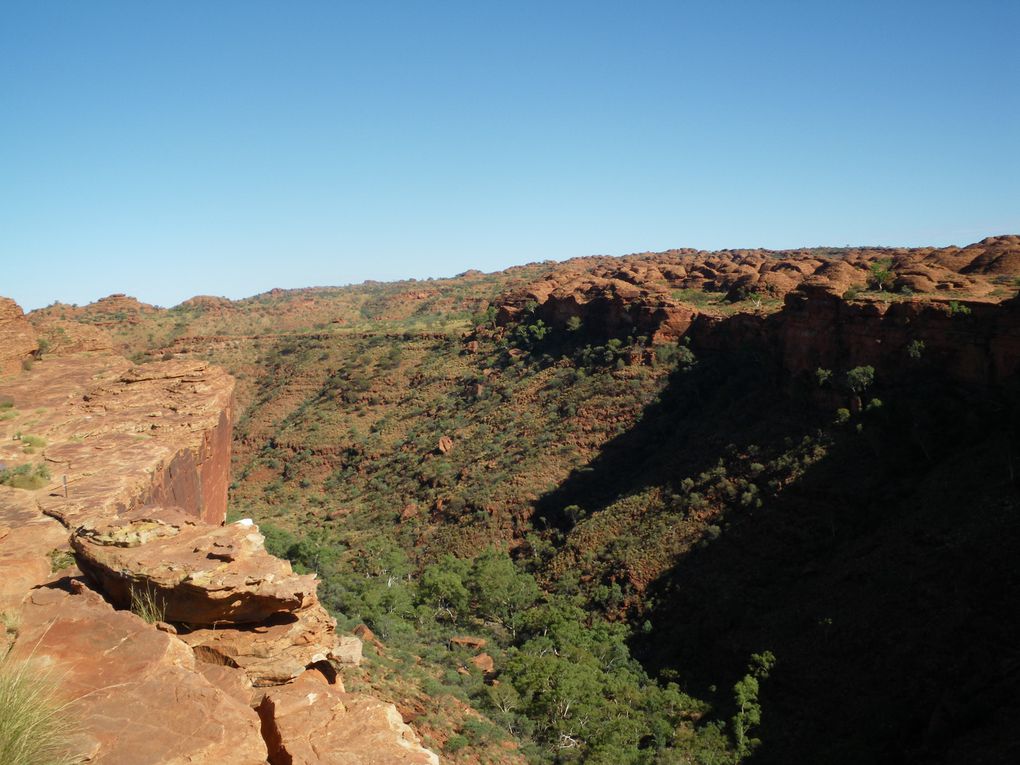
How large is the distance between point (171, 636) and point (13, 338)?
20489 millimetres

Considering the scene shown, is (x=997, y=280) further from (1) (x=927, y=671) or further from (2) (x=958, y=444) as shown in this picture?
(1) (x=927, y=671)

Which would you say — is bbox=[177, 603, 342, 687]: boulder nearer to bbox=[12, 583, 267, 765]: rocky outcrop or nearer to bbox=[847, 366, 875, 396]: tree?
bbox=[12, 583, 267, 765]: rocky outcrop

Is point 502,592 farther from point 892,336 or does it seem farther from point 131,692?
point 131,692

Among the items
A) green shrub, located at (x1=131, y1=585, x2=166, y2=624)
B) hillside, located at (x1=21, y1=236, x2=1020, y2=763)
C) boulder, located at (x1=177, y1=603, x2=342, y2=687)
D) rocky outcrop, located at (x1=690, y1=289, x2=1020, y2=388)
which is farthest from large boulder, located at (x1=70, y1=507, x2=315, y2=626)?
rocky outcrop, located at (x1=690, y1=289, x2=1020, y2=388)

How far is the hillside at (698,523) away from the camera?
57.3 feet

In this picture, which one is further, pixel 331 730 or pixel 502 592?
pixel 502 592

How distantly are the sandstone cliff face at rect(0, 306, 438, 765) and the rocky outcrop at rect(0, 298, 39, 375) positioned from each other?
10.9 metres

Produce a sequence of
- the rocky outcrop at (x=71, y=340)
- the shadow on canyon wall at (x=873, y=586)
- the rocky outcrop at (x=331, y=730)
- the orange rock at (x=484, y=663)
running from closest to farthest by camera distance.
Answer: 1. the rocky outcrop at (x=331, y=730)
2. the shadow on canyon wall at (x=873, y=586)
3. the orange rock at (x=484, y=663)
4. the rocky outcrop at (x=71, y=340)

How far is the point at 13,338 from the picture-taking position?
854 inches

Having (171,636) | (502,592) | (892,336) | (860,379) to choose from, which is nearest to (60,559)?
(171,636)

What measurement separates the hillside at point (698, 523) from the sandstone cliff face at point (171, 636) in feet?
23.5

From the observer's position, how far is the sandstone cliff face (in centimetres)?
549

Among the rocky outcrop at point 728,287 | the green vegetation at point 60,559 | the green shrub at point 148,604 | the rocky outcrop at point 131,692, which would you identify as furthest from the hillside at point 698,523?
the rocky outcrop at point 131,692

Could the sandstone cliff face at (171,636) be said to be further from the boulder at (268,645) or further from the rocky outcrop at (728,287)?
the rocky outcrop at (728,287)
